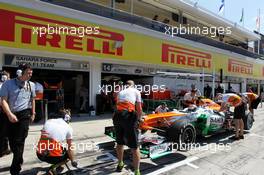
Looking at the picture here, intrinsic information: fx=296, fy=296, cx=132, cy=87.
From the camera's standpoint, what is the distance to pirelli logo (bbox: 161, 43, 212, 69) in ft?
57.0

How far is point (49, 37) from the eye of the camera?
36.2 ft

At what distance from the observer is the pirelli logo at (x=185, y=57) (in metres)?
17.4

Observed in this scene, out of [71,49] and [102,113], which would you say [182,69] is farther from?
[71,49]

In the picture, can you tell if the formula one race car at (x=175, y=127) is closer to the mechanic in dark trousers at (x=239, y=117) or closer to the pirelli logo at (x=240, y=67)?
the mechanic in dark trousers at (x=239, y=117)

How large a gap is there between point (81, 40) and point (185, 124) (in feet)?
21.6

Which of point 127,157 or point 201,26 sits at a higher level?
point 201,26

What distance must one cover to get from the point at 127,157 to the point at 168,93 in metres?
11.0

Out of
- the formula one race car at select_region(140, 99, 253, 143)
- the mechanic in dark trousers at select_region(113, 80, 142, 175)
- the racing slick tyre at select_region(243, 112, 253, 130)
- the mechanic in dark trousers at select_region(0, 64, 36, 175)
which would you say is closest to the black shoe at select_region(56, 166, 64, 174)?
the mechanic in dark trousers at select_region(0, 64, 36, 175)

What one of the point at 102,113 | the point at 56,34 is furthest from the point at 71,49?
the point at 102,113

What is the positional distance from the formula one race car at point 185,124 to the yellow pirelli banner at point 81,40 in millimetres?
5637

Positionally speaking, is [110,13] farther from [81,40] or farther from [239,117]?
[239,117]

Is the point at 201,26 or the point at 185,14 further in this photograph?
the point at 201,26

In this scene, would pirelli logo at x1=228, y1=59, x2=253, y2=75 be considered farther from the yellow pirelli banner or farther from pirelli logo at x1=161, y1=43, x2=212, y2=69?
the yellow pirelli banner

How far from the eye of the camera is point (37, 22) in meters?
10.7
